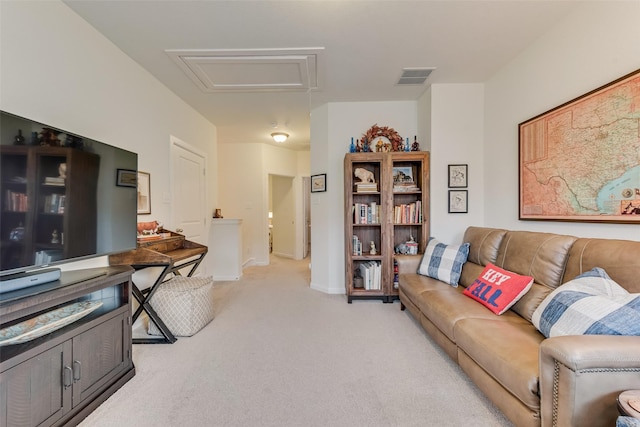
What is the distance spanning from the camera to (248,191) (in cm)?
548

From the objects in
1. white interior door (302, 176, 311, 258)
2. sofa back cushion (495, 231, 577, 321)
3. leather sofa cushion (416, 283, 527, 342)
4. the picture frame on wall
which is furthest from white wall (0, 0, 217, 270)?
white interior door (302, 176, 311, 258)

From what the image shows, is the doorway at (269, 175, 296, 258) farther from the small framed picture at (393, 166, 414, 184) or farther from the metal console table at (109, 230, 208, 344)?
the metal console table at (109, 230, 208, 344)

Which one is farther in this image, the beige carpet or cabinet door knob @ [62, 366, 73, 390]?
the beige carpet

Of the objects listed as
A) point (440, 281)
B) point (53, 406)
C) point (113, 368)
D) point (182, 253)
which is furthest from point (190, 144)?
point (440, 281)

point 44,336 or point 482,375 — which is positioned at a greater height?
point 44,336

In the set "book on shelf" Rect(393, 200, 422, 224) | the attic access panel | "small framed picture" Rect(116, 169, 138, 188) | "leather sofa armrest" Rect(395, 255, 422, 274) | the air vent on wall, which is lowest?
"leather sofa armrest" Rect(395, 255, 422, 274)

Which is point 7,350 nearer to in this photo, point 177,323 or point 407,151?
point 177,323

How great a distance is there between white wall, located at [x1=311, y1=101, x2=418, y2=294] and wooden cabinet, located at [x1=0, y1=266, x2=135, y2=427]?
7.75 ft

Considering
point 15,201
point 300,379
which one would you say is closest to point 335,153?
point 300,379

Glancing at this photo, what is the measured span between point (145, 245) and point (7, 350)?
4.00ft

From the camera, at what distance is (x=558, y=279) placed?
174 cm

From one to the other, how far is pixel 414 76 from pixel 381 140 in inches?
31.7

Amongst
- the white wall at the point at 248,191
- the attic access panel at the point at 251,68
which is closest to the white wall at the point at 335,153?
the attic access panel at the point at 251,68

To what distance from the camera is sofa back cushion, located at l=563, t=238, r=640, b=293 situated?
138cm
